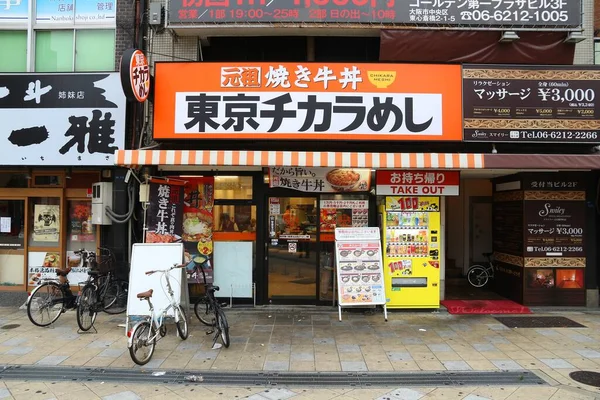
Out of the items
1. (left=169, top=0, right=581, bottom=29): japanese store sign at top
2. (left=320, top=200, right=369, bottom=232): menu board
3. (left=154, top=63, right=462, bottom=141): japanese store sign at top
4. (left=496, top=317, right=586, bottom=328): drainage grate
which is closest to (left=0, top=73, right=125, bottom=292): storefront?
(left=154, top=63, right=462, bottom=141): japanese store sign at top

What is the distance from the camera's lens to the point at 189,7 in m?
8.66

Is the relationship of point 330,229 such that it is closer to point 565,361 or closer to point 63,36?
point 565,361

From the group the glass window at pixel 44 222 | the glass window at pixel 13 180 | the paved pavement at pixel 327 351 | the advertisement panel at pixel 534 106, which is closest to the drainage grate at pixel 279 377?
the paved pavement at pixel 327 351

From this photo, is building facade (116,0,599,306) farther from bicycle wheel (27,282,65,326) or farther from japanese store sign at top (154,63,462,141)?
bicycle wheel (27,282,65,326)

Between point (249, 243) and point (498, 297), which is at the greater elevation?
point (249, 243)

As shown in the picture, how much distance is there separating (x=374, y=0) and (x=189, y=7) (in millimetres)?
3860

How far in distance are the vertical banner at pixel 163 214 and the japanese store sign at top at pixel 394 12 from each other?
3567mm

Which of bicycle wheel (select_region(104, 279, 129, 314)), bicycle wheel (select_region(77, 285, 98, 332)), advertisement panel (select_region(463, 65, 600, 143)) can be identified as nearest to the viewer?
bicycle wheel (select_region(77, 285, 98, 332))

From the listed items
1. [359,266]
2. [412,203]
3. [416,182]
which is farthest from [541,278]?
[359,266]

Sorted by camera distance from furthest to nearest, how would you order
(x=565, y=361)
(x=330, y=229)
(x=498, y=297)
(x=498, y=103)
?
(x=498, y=297) < (x=330, y=229) < (x=498, y=103) < (x=565, y=361)

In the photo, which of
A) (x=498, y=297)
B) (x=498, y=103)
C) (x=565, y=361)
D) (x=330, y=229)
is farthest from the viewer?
(x=498, y=297)

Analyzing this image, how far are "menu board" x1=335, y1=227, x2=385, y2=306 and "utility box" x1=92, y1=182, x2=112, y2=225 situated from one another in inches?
199

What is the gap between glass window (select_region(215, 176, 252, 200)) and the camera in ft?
30.4

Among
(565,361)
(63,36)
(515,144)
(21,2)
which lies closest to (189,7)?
(63,36)
